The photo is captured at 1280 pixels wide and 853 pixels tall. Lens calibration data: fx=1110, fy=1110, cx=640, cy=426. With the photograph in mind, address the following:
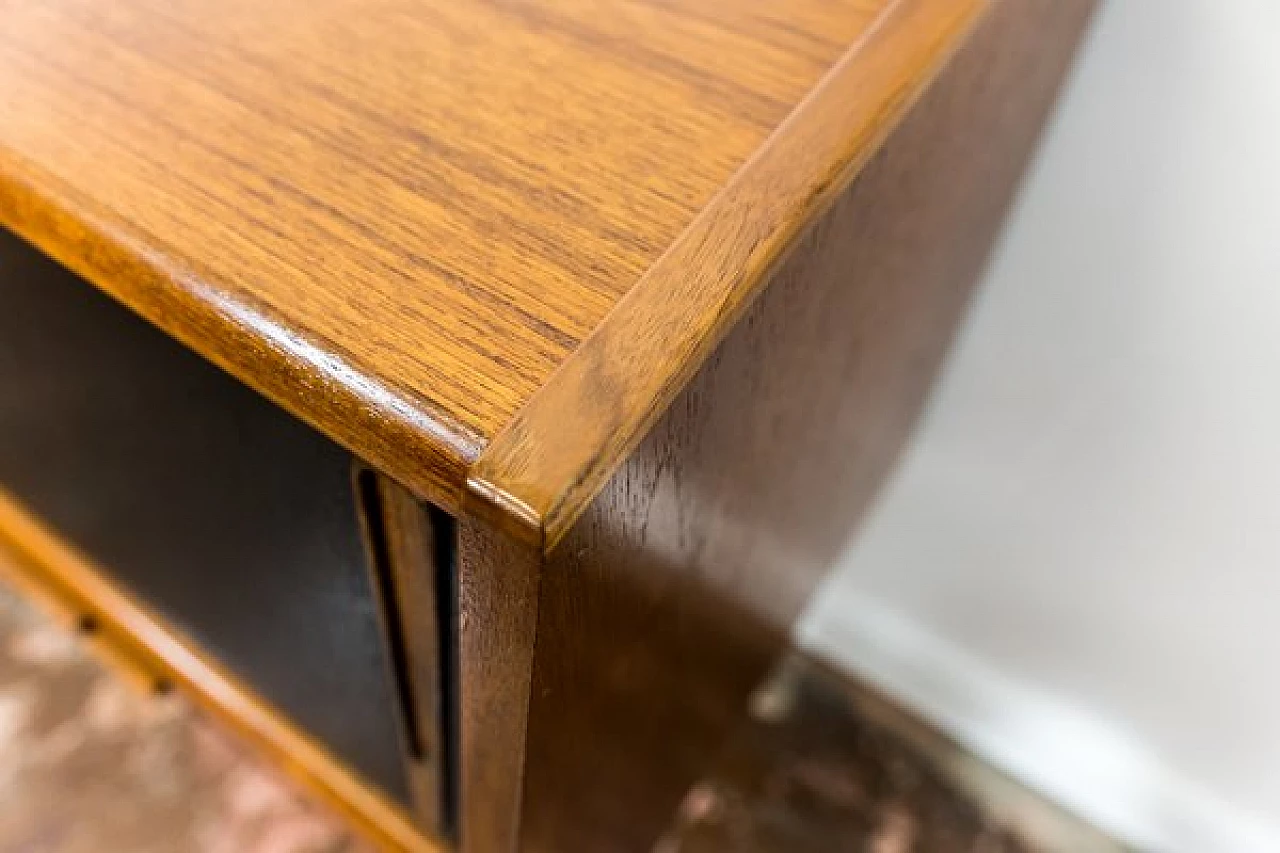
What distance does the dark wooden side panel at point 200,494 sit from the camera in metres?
0.38

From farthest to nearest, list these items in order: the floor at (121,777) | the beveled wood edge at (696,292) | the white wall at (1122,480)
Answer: the floor at (121,777)
the white wall at (1122,480)
the beveled wood edge at (696,292)

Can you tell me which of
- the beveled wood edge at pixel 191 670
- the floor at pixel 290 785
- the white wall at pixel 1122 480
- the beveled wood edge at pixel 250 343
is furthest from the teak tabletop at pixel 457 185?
the floor at pixel 290 785

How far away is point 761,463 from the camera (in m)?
0.43

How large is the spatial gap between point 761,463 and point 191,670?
0.43 meters

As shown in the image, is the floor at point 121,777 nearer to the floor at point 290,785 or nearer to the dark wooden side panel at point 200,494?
the floor at point 290,785

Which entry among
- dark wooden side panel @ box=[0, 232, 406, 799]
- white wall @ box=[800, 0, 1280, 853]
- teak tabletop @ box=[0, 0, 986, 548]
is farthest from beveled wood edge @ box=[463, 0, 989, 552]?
white wall @ box=[800, 0, 1280, 853]

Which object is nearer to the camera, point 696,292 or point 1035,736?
point 696,292

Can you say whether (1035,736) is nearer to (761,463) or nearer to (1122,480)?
(1122,480)

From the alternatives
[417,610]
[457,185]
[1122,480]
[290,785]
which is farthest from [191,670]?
[1122,480]

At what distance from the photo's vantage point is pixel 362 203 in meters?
0.32

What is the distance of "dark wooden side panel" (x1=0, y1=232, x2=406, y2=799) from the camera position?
0.38m

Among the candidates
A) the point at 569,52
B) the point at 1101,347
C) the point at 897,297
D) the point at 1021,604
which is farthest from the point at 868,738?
the point at 569,52

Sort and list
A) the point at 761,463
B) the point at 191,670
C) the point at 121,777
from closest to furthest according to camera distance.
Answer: the point at 761,463, the point at 191,670, the point at 121,777

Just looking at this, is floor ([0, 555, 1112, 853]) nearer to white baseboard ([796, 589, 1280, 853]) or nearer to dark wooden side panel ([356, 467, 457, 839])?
white baseboard ([796, 589, 1280, 853])
